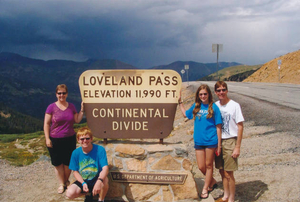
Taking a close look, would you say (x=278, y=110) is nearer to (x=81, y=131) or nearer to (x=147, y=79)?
(x=147, y=79)

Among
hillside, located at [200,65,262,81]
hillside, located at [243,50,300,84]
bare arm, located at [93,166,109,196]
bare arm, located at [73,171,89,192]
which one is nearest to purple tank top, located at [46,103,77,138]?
bare arm, located at [73,171,89,192]

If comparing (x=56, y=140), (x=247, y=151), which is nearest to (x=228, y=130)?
(x=56, y=140)

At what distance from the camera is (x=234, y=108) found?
346cm

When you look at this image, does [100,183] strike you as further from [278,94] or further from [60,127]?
[278,94]

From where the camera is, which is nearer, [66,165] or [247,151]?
[66,165]

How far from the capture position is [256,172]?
16.4ft

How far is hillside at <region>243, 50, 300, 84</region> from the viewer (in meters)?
27.4

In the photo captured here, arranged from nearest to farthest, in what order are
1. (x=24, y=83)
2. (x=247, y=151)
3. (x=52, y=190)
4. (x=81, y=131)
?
(x=81, y=131) → (x=52, y=190) → (x=247, y=151) → (x=24, y=83)

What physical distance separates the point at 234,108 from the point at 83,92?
7.68 feet

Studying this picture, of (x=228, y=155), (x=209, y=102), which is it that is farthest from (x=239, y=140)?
(x=209, y=102)

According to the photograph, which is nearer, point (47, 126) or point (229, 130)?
point (229, 130)

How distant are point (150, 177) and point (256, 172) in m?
2.46

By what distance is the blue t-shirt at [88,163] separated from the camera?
344 centimetres

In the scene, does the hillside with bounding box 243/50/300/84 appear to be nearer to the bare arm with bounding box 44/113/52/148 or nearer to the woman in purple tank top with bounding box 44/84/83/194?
the woman in purple tank top with bounding box 44/84/83/194
